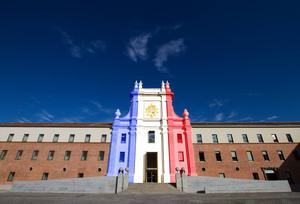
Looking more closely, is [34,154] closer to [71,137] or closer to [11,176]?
[11,176]

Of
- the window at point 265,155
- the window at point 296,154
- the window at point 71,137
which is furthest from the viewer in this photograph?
the window at point 71,137

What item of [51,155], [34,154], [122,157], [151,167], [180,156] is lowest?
[151,167]

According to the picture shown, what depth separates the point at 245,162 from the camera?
1049 inches

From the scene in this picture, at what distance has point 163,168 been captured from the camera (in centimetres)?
2512

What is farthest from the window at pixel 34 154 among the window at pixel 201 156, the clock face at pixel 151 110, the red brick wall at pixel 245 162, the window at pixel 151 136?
the window at pixel 201 156

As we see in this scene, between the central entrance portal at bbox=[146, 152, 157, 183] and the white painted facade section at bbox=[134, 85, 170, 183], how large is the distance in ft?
2.06

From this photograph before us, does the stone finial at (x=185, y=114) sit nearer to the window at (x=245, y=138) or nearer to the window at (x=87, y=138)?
the window at (x=245, y=138)

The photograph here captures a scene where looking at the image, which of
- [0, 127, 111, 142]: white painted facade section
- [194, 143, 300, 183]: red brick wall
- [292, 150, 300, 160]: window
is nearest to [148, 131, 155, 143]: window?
[0, 127, 111, 142]: white painted facade section

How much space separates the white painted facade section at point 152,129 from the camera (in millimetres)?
24969

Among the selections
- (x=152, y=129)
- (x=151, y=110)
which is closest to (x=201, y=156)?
(x=152, y=129)

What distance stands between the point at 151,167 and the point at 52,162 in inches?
640

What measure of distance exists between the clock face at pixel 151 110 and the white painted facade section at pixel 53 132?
7.71 metres

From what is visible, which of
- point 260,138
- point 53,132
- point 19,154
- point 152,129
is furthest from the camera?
point 53,132

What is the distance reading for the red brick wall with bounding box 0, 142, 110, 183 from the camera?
26.0m
